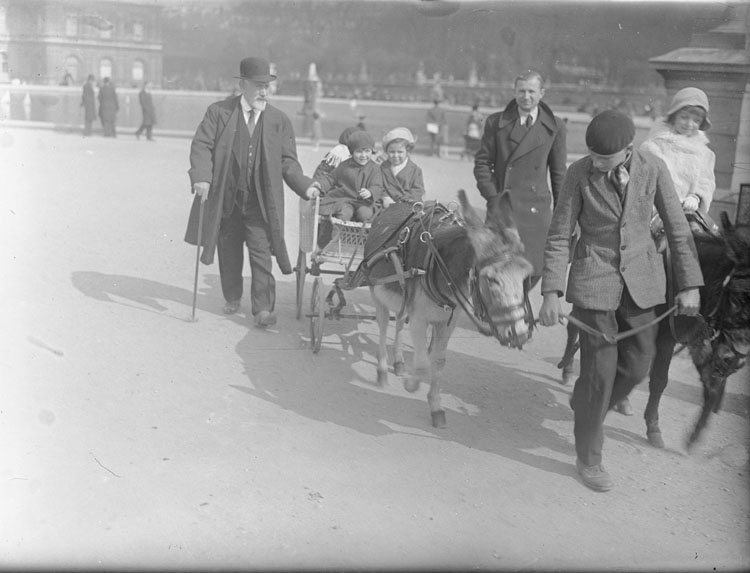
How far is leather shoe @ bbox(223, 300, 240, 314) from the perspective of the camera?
8.19 metres

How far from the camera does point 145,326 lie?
24.5 feet

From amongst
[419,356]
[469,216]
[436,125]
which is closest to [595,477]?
[419,356]

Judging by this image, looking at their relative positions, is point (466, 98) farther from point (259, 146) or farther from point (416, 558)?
point (416, 558)

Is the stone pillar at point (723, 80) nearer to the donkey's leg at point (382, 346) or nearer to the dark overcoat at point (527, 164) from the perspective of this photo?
the dark overcoat at point (527, 164)

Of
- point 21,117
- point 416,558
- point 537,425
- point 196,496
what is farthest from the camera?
point 21,117

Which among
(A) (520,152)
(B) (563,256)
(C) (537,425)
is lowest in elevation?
(C) (537,425)

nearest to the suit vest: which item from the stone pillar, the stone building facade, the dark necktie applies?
the stone building facade

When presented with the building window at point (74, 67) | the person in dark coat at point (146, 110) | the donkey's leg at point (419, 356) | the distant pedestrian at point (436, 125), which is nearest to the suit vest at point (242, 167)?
the donkey's leg at point (419, 356)

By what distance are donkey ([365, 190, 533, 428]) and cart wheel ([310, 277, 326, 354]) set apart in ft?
2.00

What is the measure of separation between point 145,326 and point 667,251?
14.7 feet

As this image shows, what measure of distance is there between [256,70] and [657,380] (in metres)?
4.29

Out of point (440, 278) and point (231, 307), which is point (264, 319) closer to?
point (231, 307)

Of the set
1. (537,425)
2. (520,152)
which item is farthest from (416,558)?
(520,152)

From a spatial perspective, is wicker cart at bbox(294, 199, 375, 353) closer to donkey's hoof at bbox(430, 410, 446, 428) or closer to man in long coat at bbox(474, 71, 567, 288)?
man in long coat at bbox(474, 71, 567, 288)
